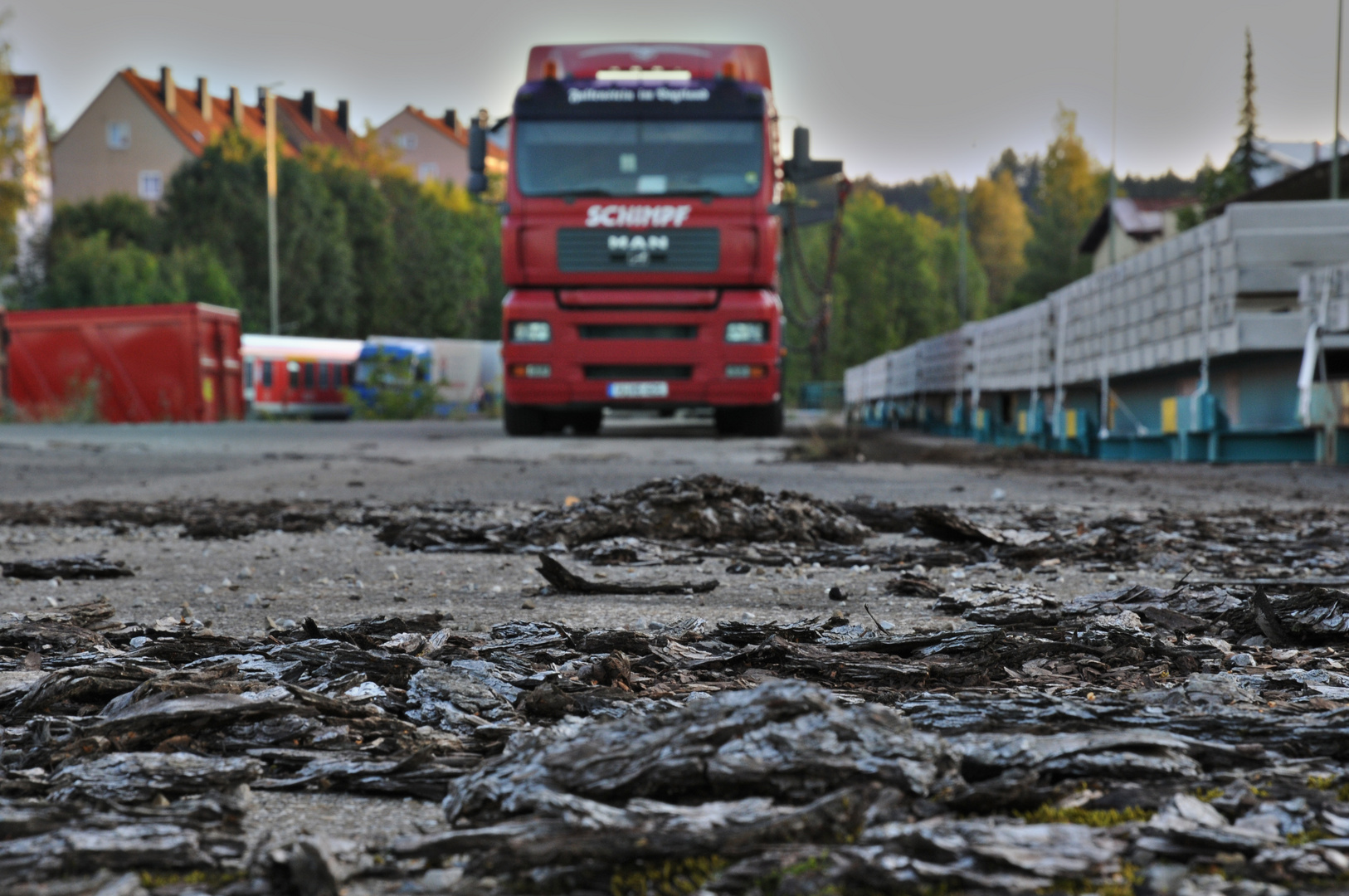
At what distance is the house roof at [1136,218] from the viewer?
40.3 meters

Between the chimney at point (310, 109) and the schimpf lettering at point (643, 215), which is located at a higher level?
the chimney at point (310, 109)

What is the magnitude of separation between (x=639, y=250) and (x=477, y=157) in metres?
2.25

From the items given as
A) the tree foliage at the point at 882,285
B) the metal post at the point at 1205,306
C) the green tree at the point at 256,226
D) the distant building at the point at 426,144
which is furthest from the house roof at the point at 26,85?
the metal post at the point at 1205,306

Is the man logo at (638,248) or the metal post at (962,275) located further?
the metal post at (962,275)

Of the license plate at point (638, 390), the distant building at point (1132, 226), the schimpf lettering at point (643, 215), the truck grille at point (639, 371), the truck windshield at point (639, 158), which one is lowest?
the license plate at point (638, 390)

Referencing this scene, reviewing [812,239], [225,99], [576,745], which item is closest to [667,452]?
[576,745]

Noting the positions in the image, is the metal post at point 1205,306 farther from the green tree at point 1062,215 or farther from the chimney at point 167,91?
the chimney at point 167,91

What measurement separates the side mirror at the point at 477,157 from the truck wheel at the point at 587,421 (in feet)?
11.5

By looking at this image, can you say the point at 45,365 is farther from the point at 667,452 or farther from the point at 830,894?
the point at 830,894

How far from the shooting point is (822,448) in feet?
33.2

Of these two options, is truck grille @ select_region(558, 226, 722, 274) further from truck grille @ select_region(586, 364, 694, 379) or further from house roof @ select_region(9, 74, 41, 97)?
house roof @ select_region(9, 74, 41, 97)

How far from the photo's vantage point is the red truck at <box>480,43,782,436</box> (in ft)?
39.5

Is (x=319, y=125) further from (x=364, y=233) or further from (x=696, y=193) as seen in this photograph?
(x=696, y=193)

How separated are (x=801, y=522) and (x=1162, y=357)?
6534 millimetres
